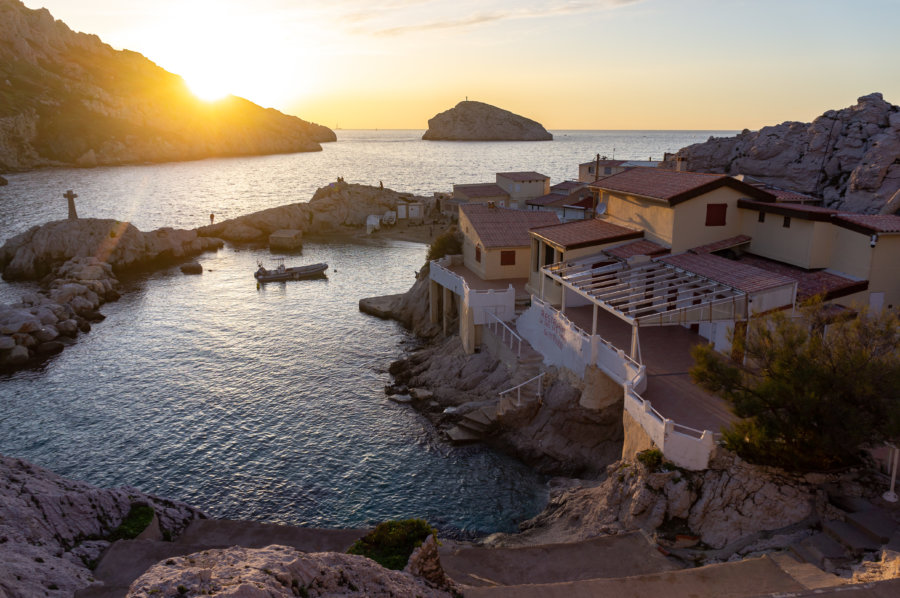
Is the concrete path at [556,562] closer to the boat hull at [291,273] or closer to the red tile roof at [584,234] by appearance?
the red tile roof at [584,234]

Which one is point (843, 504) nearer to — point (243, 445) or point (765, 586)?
point (765, 586)

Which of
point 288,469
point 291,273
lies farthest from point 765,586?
point 291,273

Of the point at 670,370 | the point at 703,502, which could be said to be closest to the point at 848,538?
the point at 703,502

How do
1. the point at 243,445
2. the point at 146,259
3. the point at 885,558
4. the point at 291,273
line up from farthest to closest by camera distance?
the point at 146,259 < the point at 291,273 < the point at 243,445 < the point at 885,558

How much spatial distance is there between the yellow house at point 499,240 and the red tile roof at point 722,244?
40.5 feet

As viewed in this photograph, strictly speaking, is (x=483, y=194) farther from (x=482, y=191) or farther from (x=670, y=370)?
(x=670, y=370)

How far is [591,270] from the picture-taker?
28.8 m

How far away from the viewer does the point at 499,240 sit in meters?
39.9

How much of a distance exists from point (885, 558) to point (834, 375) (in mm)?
4468

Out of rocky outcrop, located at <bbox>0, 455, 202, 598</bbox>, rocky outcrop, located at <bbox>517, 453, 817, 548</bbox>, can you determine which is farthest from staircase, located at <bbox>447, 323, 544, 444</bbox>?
rocky outcrop, located at <bbox>0, 455, 202, 598</bbox>

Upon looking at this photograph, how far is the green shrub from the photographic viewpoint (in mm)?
18016

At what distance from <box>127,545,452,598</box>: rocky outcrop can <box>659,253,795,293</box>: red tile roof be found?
17.5 metres

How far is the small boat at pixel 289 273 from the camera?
206 ft

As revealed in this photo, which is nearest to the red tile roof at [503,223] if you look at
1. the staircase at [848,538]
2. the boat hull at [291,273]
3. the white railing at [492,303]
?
the white railing at [492,303]
